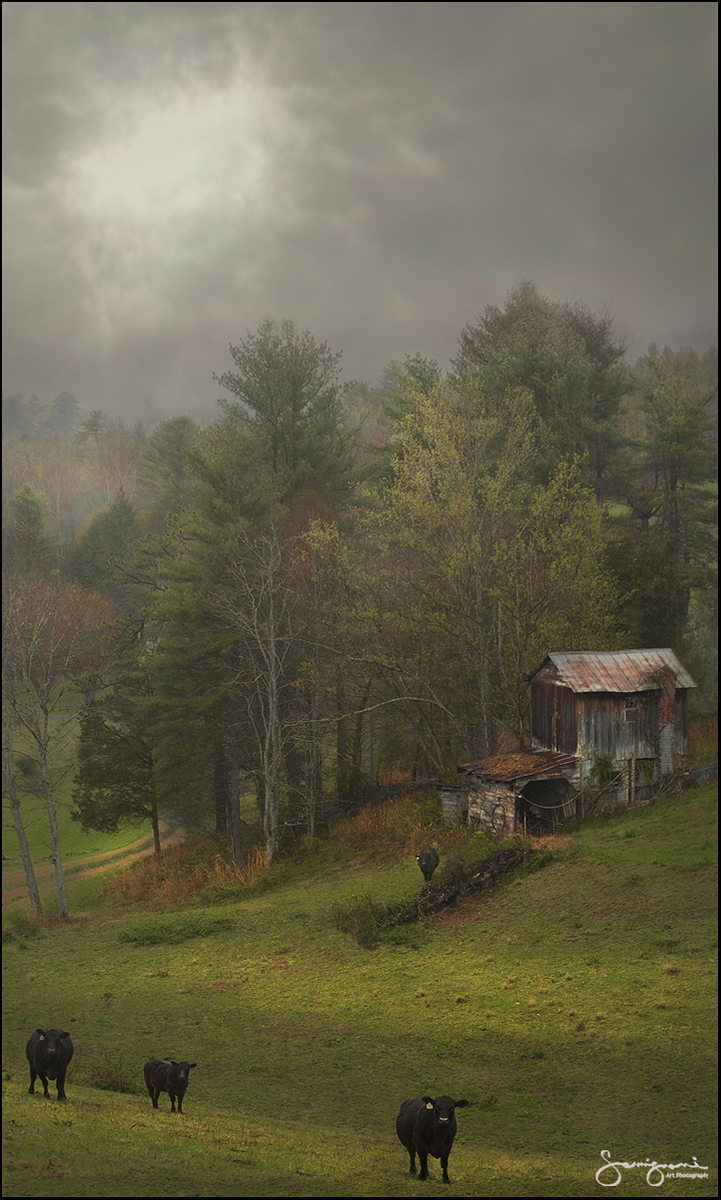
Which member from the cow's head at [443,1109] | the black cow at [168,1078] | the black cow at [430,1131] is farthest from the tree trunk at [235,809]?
the cow's head at [443,1109]

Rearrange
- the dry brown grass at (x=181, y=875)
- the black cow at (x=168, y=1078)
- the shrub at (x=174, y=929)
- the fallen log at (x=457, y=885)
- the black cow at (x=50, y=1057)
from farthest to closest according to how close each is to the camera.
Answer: the dry brown grass at (x=181, y=875) < the shrub at (x=174, y=929) < the fallen log at (x=457, y=885) < the black cow at (x=50, y=1057) < the black cow at (x=168, y=1078)

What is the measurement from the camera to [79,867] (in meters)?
39.7

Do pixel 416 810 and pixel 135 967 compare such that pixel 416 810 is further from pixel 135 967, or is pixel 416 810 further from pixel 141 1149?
pixel 141 1149

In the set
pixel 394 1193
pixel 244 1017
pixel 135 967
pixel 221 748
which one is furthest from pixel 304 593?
pixel 394 1193

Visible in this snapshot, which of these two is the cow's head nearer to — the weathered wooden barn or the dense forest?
the weathered wooden barn

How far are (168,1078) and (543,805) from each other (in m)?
16.4

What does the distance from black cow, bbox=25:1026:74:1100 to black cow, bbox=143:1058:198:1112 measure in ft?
4.09

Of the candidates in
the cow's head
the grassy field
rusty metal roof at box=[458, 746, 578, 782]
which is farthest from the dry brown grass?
the cow's head

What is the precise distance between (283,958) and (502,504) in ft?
64.5

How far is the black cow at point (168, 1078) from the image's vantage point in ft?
37.1

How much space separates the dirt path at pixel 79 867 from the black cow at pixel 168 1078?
25.9 meters

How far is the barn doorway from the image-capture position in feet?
79.6

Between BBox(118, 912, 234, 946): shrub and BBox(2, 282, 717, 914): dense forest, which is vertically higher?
BBox(2, 282, 717, 914): dense forest

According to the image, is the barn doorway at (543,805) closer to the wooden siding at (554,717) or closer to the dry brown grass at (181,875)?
the wooden siding at (554,717)
